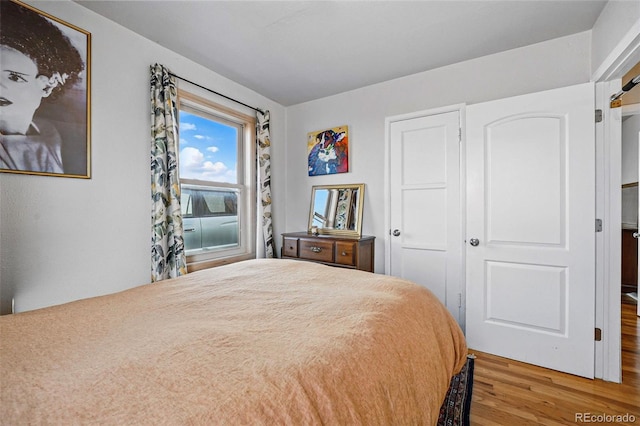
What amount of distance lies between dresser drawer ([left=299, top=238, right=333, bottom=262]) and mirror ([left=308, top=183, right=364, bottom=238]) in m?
0.27

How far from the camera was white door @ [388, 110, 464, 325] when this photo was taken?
103 inches

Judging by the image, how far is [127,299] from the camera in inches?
50.8

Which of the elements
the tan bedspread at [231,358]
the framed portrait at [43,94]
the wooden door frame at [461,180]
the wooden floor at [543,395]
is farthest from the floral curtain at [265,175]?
the wooden floor at [543,395]

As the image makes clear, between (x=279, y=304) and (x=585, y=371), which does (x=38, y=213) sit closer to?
(x=279, y=304)

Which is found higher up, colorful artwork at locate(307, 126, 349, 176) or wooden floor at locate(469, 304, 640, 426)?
colorful artwork at locate(307, 126, 349, 176)

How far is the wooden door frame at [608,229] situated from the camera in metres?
1.94

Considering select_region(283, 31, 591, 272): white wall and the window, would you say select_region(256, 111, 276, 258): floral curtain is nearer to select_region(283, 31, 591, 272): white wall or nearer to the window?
the window

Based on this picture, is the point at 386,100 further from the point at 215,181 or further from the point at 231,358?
the point at 231,358

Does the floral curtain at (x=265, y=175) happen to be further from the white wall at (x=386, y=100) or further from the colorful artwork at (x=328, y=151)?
the colorful artwork at (x=328, y=151)

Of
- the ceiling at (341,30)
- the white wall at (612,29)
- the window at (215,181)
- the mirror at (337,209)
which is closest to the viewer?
the white wall at (612,29)

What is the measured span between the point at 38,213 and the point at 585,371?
12.3 ft

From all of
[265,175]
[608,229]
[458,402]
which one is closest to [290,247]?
[265,175]

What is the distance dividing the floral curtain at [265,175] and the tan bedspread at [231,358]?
184cm

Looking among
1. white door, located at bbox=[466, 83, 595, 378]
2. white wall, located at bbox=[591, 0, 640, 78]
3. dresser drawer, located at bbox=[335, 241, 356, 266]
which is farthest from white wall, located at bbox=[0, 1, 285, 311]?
white wall, located at bbox=[591, 0, 640, 78]
